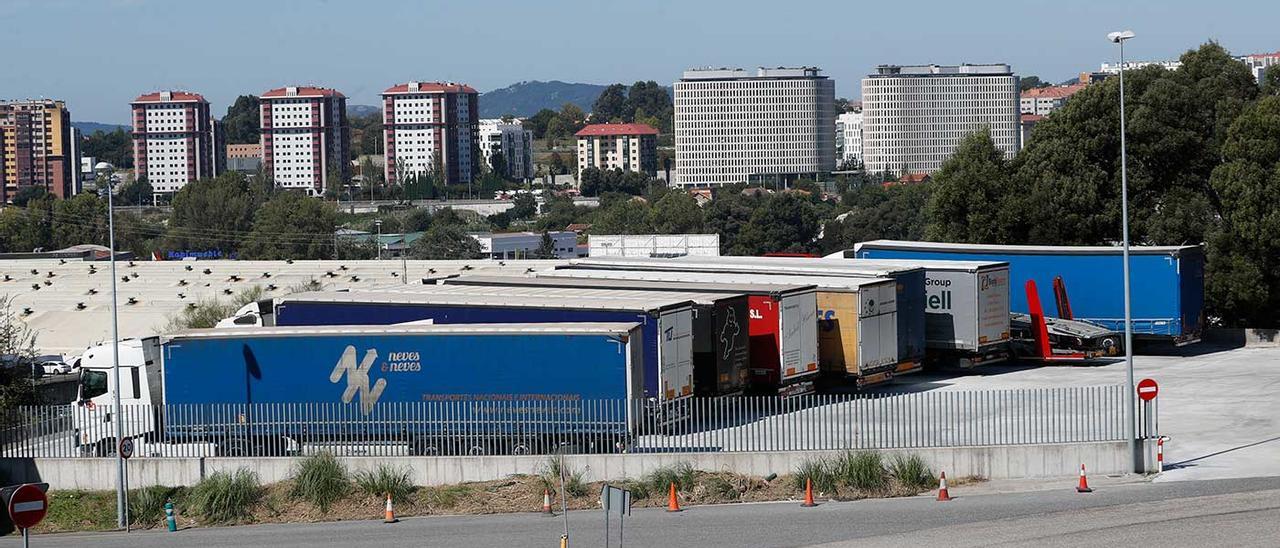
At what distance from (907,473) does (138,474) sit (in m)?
12.1

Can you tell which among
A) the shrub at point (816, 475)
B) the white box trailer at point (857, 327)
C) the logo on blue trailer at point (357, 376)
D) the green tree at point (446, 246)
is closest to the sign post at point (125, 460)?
the logo on blue trailer at point (357, 376)

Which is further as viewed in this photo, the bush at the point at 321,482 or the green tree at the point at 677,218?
the green tree at the point at 677,218

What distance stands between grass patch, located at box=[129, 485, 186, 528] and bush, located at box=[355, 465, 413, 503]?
2966 millimetres

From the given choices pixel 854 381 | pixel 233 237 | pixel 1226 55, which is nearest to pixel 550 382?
pixel 854 381

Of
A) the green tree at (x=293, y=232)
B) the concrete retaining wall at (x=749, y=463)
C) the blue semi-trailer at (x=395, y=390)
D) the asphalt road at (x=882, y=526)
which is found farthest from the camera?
the green tree at (x=293, y=232)

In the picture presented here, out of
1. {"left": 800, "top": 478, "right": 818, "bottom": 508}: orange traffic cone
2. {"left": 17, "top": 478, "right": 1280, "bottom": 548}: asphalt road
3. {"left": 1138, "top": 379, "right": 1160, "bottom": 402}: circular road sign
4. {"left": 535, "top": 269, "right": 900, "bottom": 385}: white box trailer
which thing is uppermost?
{"left": 535, "top": 269, "right": 900, "bottom": 385}: white box trailer

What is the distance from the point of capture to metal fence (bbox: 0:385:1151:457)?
2669 centimetres

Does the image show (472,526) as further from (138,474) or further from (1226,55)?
(1226,55)

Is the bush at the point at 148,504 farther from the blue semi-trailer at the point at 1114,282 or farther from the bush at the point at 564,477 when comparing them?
the blue semi-trailer at the point at 1114,282

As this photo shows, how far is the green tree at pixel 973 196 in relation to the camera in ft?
167

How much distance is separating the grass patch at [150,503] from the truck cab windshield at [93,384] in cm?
488

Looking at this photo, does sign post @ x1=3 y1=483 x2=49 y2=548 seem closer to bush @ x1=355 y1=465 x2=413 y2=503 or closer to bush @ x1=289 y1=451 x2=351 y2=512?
bush @ x1=289 y1=451 x2=351 y2=512

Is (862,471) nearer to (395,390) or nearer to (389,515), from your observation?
(389,515)

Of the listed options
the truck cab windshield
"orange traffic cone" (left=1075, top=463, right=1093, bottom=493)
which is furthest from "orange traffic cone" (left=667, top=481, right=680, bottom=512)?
the truck cab windshield
